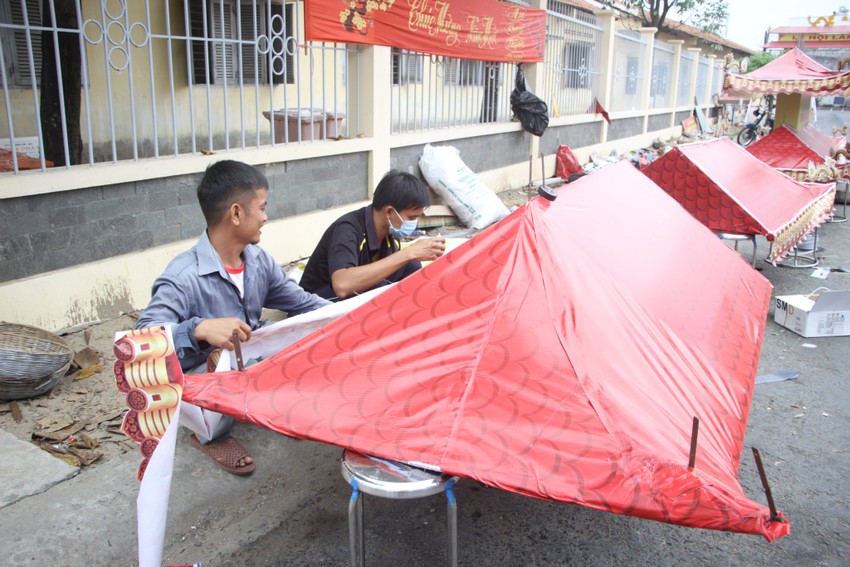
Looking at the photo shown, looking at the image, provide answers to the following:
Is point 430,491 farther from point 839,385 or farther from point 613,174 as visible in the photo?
point 839,385

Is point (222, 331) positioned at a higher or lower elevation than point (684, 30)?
lower

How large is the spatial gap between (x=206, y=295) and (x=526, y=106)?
6.91m

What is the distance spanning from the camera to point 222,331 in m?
2.16

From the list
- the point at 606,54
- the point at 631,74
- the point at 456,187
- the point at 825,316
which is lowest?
the point at 825,316

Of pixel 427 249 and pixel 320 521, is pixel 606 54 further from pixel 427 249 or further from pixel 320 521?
pixel 320 521

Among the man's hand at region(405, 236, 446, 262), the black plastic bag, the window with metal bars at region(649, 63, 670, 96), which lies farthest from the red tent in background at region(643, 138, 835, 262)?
the window with metal bars at region(649, 63, 670, 96)

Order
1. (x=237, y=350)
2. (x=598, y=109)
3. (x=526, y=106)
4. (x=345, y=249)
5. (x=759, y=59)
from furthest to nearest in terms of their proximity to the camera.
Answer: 1. (x=759, y=59)
2. (x=598, y=109)
3. (x=526, y=106)
4. (x=345, y=249)
5. (x=237, y=350)

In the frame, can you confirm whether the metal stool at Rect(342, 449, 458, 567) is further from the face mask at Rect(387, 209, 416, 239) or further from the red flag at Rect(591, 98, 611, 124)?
the red flag at Rect(591, 98, 611, 124)

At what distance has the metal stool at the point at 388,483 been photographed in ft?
5.63

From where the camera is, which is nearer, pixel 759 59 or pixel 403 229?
pixel 403 229

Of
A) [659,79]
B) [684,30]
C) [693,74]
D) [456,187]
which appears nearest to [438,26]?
[456,187]

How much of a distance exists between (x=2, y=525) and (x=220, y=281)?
1.05 m

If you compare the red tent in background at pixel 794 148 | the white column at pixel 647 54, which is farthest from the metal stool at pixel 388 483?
the white column at pixel 647 54

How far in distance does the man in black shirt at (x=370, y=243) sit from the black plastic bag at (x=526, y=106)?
19.8 feet
